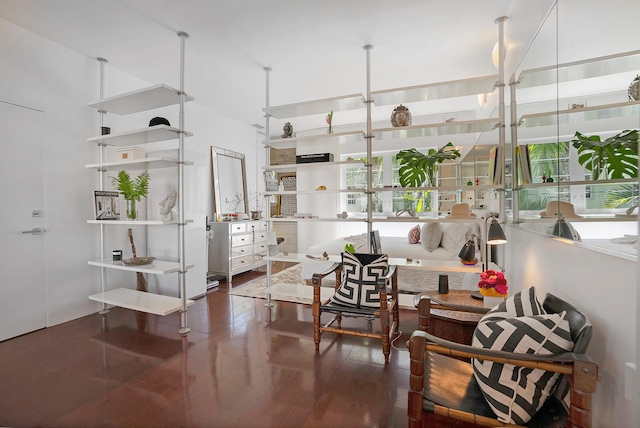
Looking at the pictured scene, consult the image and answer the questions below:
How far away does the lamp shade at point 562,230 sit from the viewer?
1358 millimetres

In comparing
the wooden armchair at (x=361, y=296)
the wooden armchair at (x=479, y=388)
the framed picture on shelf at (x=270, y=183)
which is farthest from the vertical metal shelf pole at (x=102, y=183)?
the wooden armchair at (x=479, y=388)

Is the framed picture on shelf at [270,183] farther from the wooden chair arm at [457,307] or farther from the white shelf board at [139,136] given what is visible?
the wooden chair arm at [457,307]

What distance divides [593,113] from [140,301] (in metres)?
3.74

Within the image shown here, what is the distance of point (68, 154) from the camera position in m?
3.29

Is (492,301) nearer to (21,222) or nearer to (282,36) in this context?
(282,36)

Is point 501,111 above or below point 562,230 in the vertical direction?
above

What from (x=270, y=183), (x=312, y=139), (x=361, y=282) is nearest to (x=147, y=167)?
(x=270, y=183)

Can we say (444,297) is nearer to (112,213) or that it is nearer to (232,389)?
(232,389)

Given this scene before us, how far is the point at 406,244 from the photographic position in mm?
4570

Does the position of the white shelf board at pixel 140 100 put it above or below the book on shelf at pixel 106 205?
above

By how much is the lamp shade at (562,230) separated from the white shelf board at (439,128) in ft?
4.86

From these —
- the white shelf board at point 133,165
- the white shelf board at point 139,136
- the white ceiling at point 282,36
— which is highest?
the white ceiling at point 282,36

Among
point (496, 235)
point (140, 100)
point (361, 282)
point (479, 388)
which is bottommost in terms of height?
point (479, 388)

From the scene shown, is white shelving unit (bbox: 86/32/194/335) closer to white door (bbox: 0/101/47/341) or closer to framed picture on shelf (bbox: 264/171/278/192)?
white door (bbox: 0/101/47/341)
